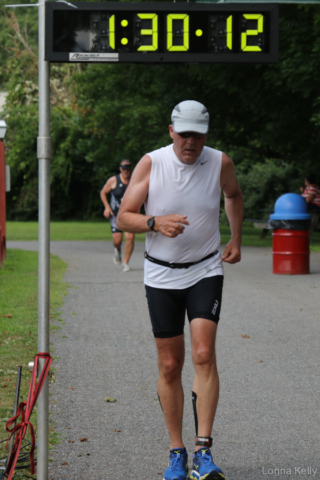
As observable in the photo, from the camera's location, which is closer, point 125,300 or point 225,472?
point 225,472

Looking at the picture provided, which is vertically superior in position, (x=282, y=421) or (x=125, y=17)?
(x=125, y=17)

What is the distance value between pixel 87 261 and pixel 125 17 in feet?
44.8

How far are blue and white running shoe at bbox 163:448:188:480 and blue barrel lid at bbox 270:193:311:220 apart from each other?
10.4 meters

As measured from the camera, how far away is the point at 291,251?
1402 centimetres

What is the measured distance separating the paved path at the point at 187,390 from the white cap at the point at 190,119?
1795 mm

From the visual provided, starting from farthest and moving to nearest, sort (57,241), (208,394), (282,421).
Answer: (57,241) < (282,421) < (208,394)

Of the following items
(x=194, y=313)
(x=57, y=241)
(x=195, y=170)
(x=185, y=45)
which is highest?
(x=185, y=45)

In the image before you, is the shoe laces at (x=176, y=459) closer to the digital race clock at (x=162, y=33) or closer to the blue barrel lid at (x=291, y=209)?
the digital race clock at (x=162, y=33)

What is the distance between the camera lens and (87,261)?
17.2 m

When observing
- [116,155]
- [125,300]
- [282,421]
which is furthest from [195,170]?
[116,155]

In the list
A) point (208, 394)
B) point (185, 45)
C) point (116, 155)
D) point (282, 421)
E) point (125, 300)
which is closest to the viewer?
point (185, 45)

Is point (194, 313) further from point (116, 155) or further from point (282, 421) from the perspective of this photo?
point (116, 155)

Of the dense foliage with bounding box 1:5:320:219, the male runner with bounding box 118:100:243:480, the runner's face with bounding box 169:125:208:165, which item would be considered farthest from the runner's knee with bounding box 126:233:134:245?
the runner's face with bounding box 169:125:208:165

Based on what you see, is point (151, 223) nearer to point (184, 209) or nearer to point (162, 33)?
point (184, 209)
